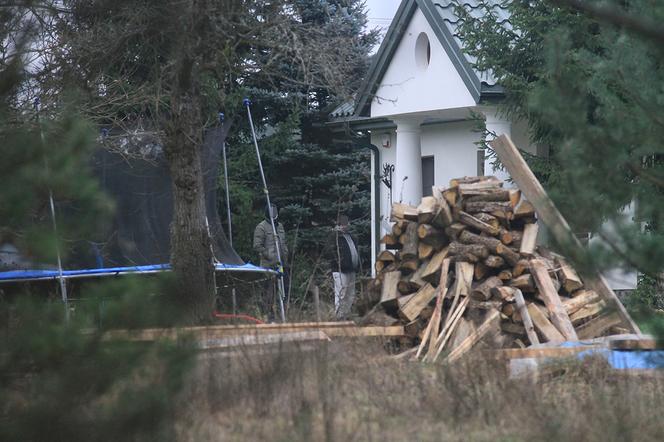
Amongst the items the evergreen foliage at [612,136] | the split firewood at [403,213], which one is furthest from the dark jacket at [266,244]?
the evergreen foliage at [612,136]

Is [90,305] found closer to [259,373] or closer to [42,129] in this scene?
[42,129]

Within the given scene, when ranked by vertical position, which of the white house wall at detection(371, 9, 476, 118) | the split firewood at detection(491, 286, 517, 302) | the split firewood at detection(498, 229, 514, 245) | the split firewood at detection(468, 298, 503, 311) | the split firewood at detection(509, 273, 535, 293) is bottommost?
the split firewood at detection(468, 298, 503, 311)

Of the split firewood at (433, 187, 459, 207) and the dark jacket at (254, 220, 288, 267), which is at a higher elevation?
the split firewood at (433, 187, 459, 207)

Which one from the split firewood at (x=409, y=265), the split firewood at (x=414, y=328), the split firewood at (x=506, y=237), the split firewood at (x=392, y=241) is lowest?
the split firewood at (x=414, y=328)

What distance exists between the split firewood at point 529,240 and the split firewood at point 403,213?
1266mm

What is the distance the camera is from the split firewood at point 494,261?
35.3 ft

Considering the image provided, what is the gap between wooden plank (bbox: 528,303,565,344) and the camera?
10068 millimetres

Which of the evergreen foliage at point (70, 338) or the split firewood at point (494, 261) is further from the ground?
the evergreen foliage at point (70, 338)

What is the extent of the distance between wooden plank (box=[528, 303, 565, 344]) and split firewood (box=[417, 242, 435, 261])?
139cm

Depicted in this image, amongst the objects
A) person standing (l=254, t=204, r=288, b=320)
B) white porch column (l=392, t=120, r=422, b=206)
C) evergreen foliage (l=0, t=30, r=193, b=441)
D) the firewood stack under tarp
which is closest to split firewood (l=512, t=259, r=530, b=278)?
the firewood stack under tarp

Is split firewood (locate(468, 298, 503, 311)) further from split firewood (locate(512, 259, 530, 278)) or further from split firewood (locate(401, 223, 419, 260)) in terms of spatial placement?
split firewood (locate(401, 223, 419, 260))

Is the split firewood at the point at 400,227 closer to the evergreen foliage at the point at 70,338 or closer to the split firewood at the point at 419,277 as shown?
the split firewood at the point at 419,277

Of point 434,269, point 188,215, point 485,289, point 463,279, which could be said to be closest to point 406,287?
point 434,269

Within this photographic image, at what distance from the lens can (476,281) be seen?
10914 mm
